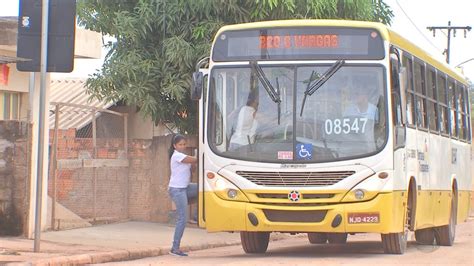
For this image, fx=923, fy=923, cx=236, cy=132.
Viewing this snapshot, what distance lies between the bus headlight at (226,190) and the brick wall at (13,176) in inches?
153

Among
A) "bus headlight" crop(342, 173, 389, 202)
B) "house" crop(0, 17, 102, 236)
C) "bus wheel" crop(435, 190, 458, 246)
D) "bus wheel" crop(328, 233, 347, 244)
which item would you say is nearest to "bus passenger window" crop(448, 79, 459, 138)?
"bus wheel" crop(435, 190, 458, 246)

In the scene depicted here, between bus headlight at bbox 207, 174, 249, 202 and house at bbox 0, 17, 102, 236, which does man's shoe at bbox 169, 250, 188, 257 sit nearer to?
bus headlight at bbox 207, 174, 249, 202

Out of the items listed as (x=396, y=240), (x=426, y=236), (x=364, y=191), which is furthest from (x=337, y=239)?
(x=364, y=191)

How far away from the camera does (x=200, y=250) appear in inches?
664

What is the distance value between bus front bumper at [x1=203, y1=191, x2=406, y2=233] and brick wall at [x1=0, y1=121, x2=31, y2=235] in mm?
3770

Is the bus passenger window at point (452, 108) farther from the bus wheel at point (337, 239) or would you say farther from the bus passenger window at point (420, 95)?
the bus wheel at point (337, 239)

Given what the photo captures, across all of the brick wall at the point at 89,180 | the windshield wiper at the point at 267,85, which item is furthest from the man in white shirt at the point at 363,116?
the brick wall at the point at 89,180

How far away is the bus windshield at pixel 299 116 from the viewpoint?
1290cm

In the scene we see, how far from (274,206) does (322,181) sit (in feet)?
2.53

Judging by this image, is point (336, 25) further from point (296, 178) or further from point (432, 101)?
point (432, 101)

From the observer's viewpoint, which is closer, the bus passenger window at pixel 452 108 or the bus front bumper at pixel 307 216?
the bus front bumper at pixel 307 216

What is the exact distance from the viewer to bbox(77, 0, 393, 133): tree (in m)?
19.2

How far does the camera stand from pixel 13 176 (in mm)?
15492

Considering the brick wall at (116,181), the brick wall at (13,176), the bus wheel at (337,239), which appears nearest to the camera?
the brick wall at (13,176)
